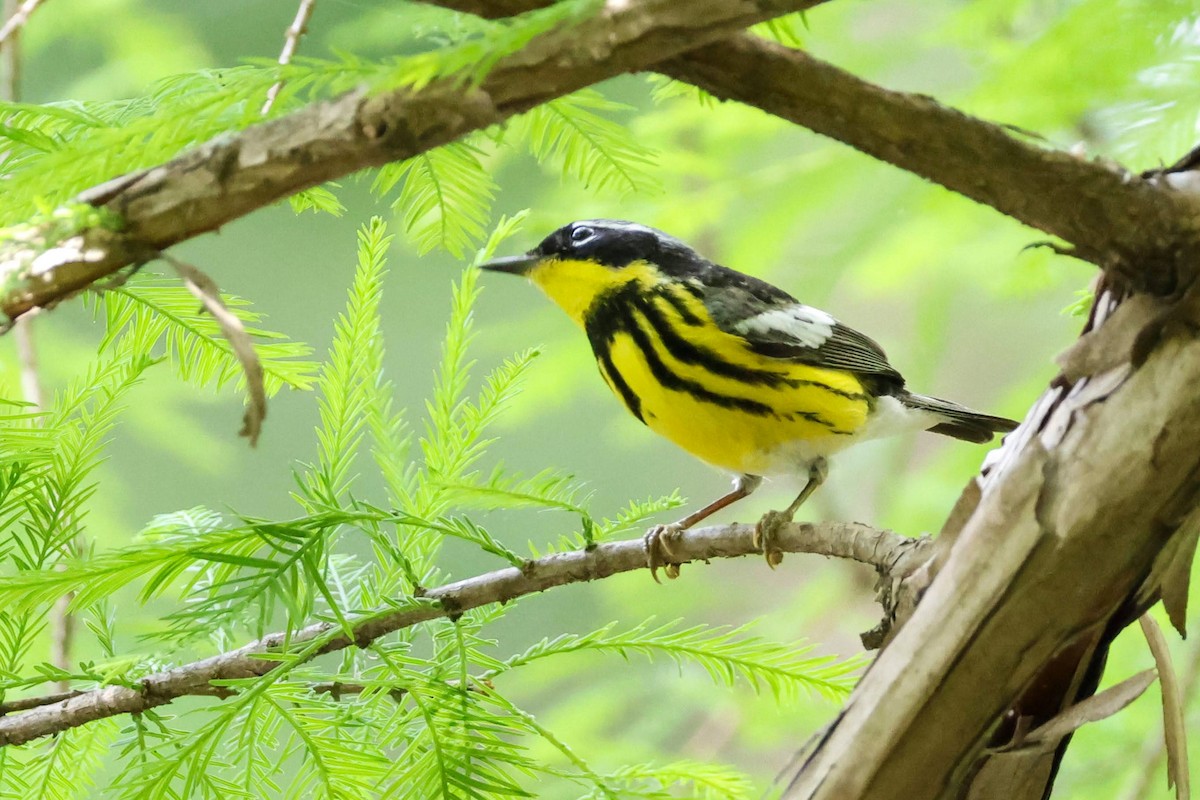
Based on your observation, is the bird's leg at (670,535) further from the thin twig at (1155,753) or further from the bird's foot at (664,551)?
the thin twig at (1155,753)

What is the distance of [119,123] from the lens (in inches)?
34.1

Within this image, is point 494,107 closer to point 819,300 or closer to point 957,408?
point 957,408

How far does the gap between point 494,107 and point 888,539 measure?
0.47m

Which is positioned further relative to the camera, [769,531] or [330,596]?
[769,531]

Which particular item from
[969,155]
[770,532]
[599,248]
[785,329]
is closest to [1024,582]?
[969,155]

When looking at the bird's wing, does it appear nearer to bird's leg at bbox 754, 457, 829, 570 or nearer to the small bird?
the small bird

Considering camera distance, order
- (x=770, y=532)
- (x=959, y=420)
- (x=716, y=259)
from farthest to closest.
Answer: (x=716, y=259)
(x=959, y=420)
(x=770, y=532)

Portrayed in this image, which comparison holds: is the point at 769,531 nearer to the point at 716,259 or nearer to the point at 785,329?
the point at 785,329

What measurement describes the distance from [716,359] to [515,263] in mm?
309

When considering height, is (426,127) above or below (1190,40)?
below

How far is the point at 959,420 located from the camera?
1.59m

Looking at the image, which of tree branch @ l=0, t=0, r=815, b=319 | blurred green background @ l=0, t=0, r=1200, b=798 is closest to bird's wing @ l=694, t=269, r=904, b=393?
blurred green background @ l=0, t=0, r=1200, b=798

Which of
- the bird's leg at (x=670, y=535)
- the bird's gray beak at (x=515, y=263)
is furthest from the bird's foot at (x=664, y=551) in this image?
the bird's gray beak at (x=515, y=263)

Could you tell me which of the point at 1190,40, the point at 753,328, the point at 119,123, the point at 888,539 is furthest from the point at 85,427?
the point at 1190,40
